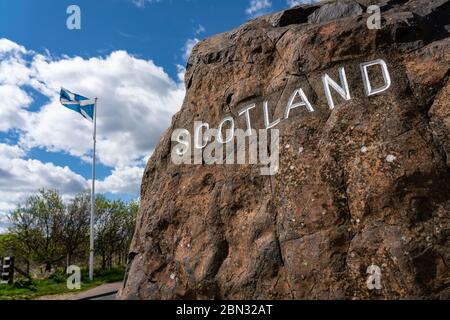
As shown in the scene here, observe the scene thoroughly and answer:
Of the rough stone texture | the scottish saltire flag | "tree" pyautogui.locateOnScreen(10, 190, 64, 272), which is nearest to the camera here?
the rough stone texture

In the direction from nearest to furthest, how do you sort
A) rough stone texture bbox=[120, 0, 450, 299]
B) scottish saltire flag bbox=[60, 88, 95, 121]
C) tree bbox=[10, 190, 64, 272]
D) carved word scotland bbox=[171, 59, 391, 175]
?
rough stone texture bbox=[120, 0, 450, 299] < carved word scotland bbox=[171, 59, 391, 175] < scottish saltire flag bbox=[60, 88, 95, 121] < tree bbox=[10, 190, 64, 272]

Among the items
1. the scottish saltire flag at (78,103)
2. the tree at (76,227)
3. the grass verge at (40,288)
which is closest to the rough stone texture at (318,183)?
the grass verge at (40,288)

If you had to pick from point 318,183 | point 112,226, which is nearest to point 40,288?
point 112,226

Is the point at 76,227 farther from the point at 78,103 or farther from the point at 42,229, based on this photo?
the point at 78,103

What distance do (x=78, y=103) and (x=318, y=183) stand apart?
15734 millimetres

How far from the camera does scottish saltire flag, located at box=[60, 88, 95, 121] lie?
713 inches

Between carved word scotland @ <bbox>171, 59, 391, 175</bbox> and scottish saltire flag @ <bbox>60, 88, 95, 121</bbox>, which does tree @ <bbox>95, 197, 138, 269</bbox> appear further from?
carved word scotland @ <bbox>171, 59, 391, 175</bbox>

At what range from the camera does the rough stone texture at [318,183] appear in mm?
4832

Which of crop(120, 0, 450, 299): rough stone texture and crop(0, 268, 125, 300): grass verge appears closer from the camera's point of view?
crop(120, 0, 450, 299): rough stone texture

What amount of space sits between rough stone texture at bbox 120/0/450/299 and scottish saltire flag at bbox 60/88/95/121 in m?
12.6

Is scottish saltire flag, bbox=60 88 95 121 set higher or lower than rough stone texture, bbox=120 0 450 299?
higher

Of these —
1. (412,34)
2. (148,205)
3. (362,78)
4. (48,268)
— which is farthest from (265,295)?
(48,268)

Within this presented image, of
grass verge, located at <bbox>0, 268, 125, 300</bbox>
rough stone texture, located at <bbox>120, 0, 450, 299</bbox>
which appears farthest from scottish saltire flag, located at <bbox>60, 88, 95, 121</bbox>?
rough stone texture, located at <bbox>120, 0, 450, 299</bbox>

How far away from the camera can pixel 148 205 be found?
692 centimetres
